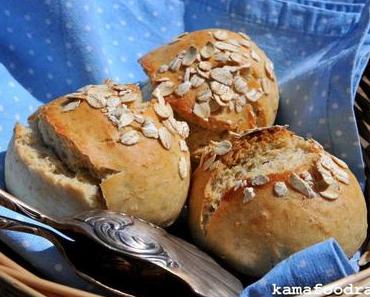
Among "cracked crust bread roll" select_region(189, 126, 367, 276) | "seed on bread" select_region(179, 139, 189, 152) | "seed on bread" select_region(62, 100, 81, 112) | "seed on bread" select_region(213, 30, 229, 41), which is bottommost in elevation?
"cracked crust bread roll" select_region(189, 126, 367, 276)

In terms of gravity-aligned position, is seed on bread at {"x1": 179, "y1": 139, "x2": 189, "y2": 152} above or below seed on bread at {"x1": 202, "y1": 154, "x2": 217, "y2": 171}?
above

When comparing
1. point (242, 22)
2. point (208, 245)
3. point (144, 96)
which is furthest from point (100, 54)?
point (208, 245)

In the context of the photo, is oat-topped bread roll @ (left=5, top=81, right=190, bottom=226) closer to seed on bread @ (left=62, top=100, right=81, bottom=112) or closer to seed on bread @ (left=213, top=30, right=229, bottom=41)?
seed on bread @ (left=62, top=100, right=81, bottom=112)

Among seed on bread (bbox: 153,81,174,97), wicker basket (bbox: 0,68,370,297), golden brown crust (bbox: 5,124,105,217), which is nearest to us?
wicker basket (bbox: 0,68,370,297)

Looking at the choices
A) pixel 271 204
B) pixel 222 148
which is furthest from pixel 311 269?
pixel 222 148

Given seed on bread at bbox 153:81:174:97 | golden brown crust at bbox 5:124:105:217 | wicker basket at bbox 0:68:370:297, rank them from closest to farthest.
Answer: wicker basket at bbox 0:68:370:297
golden brown crust at bbox 5:124:105:217
seed on bread at bbox 153:81:174:97

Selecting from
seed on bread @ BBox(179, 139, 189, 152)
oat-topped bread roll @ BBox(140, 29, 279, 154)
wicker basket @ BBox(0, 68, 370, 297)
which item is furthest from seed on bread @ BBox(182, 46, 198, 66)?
wicker basket @ BBox(0, 68, 370, 297)
